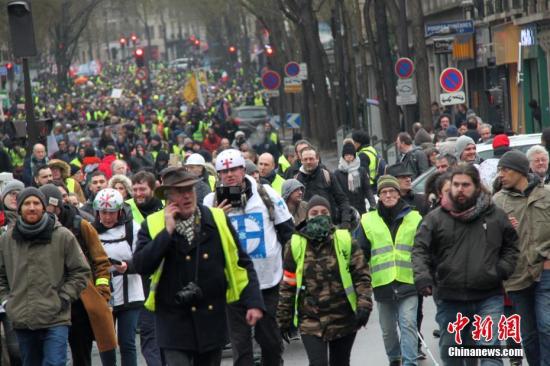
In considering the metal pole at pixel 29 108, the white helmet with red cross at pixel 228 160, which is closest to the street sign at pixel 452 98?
the metal pole at pixel 29 108

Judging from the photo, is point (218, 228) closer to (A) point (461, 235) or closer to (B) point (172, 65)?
(A) point (461, 235)

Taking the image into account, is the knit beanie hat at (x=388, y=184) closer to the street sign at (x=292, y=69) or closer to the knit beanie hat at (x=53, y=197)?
the knit beanie hat at (x=53, y=197)

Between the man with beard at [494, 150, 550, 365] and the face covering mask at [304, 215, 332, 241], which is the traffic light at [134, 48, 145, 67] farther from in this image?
the face covering mask at [304, 215, 332, 241]

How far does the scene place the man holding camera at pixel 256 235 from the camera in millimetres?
9867

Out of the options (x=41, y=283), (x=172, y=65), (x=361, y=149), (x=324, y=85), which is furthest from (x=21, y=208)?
(x=172, y=65)

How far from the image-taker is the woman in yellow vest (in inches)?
373

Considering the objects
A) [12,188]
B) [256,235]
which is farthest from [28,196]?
[12,188]

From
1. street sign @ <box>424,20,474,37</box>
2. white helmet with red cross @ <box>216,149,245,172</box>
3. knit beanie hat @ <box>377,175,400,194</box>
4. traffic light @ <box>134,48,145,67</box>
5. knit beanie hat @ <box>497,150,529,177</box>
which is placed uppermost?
traffic light @ <box>134,48,145,67</box>

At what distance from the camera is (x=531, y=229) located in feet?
32.8

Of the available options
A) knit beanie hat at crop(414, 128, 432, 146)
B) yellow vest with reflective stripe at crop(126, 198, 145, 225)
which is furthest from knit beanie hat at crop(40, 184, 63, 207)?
knit beanie hat at crop(414, 128, 432, 146)

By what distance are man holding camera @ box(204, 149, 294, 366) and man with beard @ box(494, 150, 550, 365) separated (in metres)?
1.49

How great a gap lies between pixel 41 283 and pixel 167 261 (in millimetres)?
1650

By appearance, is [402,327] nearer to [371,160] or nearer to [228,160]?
[228,160]

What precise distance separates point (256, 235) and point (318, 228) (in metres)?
0.78
